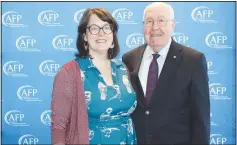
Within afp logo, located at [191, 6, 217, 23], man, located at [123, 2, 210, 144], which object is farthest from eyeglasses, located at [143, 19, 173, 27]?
afp logo, located at [191, 6, 217, 23]

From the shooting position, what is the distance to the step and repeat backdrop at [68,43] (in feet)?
14.5

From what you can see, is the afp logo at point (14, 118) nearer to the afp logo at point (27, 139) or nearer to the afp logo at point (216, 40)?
the afp logo at point (27, 139)

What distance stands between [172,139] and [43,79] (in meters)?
2.16

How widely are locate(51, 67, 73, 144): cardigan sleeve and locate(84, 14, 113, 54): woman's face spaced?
25 cm

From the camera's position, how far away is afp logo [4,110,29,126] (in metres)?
4.51

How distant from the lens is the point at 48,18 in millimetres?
4453

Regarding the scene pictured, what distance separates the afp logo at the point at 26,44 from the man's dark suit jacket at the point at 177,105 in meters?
2.01

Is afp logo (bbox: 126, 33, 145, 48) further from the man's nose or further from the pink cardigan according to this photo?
the pink cardigan

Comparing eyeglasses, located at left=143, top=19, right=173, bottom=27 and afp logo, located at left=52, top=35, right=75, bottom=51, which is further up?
eyeglasses, located at left=143, top=19, right=173, bottom=27

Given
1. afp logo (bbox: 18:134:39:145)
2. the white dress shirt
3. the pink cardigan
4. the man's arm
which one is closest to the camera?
the pink cardigan

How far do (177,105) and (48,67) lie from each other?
7.07 ft

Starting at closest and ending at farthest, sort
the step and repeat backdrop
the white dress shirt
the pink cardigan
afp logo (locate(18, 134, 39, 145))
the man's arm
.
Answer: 1. the pink cardigan
2. the man's arm
3. the white dress shirt
4. the step and repeat backdrop
5. afp logo (locate(18, 134, 39, 145))

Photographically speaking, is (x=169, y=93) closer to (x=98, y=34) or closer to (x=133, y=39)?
(x=98, y=34)

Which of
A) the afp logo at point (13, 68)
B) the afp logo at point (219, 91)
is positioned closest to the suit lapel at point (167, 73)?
the afp logo at point (219, 91)
